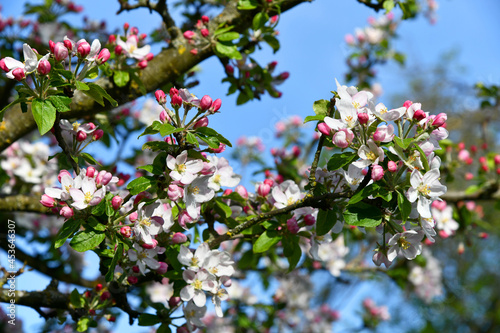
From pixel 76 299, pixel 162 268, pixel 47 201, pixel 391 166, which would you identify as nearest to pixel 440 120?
pixel 391 166

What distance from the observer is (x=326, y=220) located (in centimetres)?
158

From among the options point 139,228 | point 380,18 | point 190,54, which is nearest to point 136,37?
point 190,54

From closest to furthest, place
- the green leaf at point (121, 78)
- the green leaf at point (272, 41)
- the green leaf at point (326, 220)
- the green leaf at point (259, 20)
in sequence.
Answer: the green leaf at point (326, 220) < the green leaf at point (121, 78) < the green leaf at point (259, 20) < the green leaf at point (272, 41)

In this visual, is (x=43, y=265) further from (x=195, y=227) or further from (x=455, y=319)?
(x=455, y=319)

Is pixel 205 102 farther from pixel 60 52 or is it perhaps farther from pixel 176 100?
pixel 60 52

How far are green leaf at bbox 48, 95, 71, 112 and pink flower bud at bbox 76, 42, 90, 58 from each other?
0.51 feet

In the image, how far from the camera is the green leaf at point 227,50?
88.0 inches

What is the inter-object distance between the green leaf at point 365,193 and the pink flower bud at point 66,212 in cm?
87

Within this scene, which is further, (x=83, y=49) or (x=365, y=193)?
(x=83, y=49)

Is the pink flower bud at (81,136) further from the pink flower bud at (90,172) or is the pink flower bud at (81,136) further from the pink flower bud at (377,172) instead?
the pink flower bud at (377,172)

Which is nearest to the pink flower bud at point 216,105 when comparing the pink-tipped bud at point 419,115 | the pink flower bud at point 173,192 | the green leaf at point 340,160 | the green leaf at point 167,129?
the green leaf at point 167,129

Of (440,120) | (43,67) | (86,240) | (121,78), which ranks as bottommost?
(440,120)

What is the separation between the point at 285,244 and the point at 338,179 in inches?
12.5

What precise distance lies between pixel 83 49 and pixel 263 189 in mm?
839
